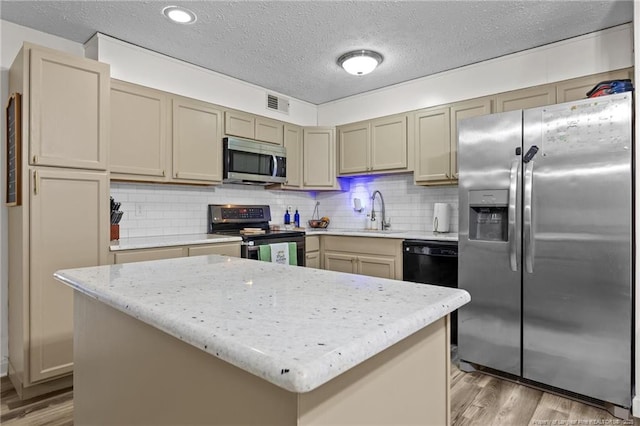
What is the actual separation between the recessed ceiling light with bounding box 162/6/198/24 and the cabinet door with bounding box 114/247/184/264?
1.68 meters

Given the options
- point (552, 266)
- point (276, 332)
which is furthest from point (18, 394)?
point (552, 266)

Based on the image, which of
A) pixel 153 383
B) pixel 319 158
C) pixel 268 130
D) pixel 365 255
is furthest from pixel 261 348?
pixel 319 158

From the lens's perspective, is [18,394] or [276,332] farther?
[18,394]

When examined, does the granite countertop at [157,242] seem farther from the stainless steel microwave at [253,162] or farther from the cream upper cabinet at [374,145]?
the cream upper cabinet at [374,145]

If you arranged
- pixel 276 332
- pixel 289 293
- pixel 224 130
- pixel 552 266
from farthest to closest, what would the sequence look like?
pixel 224 130 → pixel 552 266 → pixel 289 293 → pixel 276 332

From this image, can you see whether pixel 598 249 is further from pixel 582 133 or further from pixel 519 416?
A: pixel 519 416

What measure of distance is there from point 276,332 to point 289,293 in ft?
1.06

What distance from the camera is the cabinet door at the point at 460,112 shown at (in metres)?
3.22

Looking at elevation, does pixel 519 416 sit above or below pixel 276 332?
below

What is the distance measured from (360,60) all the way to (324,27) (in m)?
0.49

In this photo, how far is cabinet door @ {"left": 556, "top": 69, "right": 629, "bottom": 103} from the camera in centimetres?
268

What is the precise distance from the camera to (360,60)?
3064mm

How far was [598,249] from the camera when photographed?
213cm

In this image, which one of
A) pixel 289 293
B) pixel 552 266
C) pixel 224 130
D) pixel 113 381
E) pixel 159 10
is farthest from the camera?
pixel 224 130
